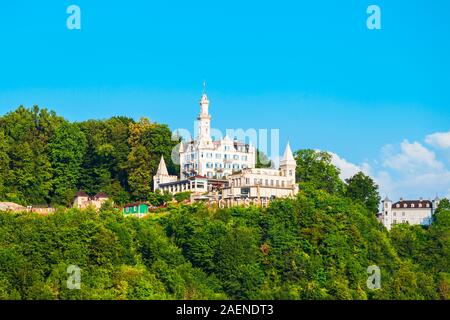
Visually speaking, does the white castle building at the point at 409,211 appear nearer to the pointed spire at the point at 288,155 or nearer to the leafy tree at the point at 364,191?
the leafy tree at the point at 364,191

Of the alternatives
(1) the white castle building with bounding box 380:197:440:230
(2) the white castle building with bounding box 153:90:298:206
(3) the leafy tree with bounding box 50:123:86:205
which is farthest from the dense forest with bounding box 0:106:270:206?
(1) the white castle building with bounding box 380:197:440:230

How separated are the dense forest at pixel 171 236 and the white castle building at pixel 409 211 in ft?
19.9

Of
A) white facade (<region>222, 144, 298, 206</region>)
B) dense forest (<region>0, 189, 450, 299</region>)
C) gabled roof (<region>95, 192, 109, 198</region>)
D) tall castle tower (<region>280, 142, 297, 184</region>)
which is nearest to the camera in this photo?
dense forest (<region>0, 189, 450, 299</region>)

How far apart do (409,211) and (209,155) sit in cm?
2604

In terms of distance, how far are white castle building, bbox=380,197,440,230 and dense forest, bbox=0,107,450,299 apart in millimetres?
6069

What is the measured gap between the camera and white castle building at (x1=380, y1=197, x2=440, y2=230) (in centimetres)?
13138

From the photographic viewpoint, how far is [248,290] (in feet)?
319

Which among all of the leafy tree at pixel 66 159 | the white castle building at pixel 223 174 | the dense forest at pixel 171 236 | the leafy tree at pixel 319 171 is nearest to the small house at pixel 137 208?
the dense forest at pixel 171 236

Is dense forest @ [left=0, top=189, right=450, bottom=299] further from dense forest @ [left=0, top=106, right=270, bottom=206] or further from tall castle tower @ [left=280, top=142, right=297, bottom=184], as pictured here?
dense forest @ [left=0, top=106, right=270, bottom=206]

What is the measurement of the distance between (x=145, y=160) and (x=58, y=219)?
68.4 ft

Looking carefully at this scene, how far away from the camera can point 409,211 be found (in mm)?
134250
